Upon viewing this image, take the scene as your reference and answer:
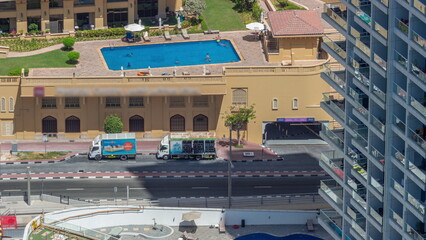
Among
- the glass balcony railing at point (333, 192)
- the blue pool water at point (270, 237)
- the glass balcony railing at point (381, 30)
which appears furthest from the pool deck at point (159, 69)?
the glass balcony railing at point (381, 30)

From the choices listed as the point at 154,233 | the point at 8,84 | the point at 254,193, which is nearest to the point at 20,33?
the point at 8,84

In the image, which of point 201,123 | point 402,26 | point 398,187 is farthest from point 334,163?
point 201,123

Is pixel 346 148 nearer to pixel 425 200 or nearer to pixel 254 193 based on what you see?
pixel 425 200

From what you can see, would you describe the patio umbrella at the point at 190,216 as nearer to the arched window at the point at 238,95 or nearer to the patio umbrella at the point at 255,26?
the arched window at the point at 238,95

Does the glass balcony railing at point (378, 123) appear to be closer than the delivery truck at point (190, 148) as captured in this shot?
Yes

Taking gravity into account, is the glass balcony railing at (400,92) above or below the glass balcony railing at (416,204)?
above
